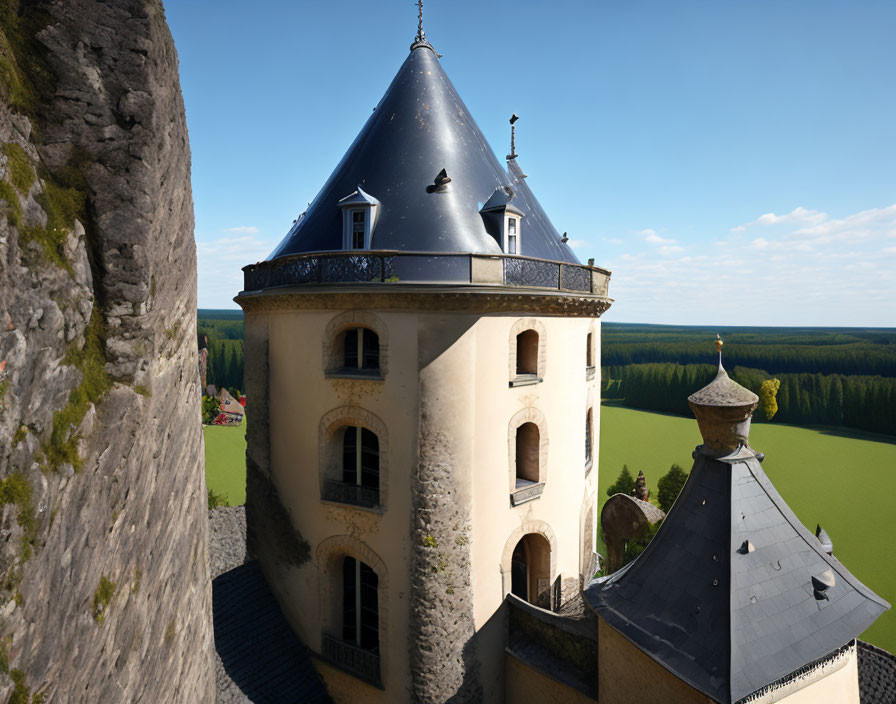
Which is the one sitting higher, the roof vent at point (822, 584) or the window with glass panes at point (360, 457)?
the window with glass panes at point (360, 457)

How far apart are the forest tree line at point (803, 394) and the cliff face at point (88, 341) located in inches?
2294

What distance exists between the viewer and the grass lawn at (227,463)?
3706cm

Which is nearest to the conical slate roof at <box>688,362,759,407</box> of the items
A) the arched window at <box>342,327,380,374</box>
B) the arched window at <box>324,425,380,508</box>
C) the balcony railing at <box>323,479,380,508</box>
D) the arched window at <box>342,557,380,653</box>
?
the arched window at <box>342,327,380,374</box>

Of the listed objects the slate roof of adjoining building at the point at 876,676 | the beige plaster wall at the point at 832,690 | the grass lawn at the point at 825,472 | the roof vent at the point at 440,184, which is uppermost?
the roof vent at the point at 440,184

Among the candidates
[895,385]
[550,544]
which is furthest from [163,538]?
[895,385]

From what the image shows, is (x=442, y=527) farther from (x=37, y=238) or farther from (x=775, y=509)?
(x=37, y=238)

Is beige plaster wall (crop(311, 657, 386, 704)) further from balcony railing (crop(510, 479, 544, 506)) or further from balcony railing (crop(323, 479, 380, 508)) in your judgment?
balcony railing (crop(510, 479, 544, 506))

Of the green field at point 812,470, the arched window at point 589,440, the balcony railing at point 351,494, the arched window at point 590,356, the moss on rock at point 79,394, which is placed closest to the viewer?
the moss on rock at point 79,394

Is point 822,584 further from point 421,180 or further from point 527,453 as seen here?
point 421,180

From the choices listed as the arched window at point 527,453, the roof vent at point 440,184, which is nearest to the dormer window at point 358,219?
the roof vent at point 440,184

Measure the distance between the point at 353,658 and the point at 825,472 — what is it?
44.6 m

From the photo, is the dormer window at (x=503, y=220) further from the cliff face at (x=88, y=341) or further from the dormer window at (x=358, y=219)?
the cliff face at (x=88, y=341)

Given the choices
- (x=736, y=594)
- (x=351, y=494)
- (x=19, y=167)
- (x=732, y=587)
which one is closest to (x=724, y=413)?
(x=732, y=587)

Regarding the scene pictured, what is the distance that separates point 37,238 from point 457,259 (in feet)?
29.7
